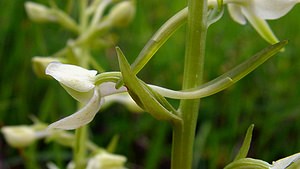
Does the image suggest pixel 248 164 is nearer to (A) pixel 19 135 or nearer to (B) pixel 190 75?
(B) pixel 190 75


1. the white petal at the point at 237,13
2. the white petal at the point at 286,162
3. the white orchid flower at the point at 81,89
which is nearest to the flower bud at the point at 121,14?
the white petal at the point at 237,13

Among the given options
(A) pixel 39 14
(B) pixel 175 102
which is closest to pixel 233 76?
(A) pixel 39 14

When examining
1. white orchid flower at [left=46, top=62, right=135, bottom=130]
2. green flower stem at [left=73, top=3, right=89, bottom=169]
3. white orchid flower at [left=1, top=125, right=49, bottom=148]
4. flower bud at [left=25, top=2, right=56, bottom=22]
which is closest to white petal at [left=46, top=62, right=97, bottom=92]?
white orchid flower at [left=46, top=62, right=135, bottom=130]

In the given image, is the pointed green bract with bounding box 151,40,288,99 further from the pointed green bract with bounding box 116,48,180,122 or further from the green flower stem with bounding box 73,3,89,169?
the green flower stem with bounding box 73,3,89,169

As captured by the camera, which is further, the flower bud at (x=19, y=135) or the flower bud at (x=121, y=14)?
the flower bud at (x=121, y=14)

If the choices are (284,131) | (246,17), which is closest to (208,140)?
(284,131)

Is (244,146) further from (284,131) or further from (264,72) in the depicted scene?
(264,72)

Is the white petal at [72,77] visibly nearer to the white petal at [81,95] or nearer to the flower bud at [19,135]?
the white petal at [81,95]
